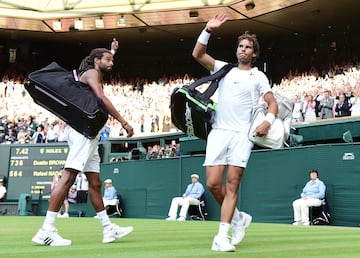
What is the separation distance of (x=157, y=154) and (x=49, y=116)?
31.4 ft

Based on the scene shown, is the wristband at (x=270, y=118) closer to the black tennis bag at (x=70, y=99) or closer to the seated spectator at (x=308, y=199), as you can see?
the black tennis bag at (x=70, y=99)

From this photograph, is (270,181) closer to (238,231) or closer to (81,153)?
(238,231)

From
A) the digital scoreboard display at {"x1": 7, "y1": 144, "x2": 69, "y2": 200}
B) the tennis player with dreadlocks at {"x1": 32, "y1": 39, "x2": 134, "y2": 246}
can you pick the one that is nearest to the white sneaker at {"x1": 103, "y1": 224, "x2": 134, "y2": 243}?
the tennis player with dreadlocks at {"x1": 32, "y1": 39, "x2": 134, "y2": 246}

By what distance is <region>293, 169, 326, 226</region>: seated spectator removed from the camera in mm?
11789

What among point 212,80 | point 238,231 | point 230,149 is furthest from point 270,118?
point 238,231

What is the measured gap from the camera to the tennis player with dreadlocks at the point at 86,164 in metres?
5.11

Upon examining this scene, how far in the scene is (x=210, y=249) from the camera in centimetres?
482

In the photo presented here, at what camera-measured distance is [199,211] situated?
48.4 ft

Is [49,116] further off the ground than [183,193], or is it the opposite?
[49,116]

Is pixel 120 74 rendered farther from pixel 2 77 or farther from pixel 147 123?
pixel 147 123

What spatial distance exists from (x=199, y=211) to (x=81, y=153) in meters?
9.85

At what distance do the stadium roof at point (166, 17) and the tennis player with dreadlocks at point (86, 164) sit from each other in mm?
17882

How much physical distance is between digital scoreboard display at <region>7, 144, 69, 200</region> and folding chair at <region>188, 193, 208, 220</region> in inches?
283

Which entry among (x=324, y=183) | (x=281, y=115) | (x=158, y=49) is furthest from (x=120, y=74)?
(x=281, y=115)
